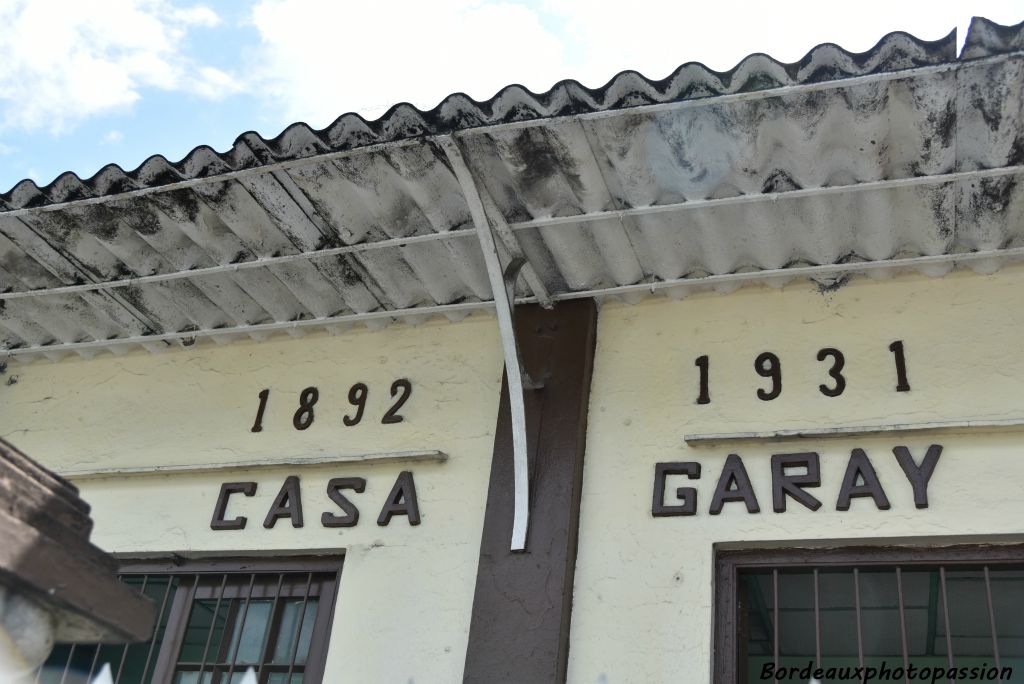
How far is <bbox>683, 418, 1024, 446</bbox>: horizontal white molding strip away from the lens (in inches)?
182

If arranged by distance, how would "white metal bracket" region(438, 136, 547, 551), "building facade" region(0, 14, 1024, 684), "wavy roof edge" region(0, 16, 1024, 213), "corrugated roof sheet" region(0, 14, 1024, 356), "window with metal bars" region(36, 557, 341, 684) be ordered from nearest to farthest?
"wavy roof edge" region(0, 16, 1024, 213) < "corrugated roof sheet" region(0, 14, 1024, 356) < "building facade" region(0, 14, 1024, 684) < "white metal bracket" region(438, 136, 547, 551) < "window with metal bars" region(36, 557, 341, 684)

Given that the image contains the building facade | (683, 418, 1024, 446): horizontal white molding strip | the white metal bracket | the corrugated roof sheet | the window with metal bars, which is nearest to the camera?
the corrugated roof sheet

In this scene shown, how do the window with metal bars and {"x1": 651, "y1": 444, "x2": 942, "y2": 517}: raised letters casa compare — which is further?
the window with metal bars

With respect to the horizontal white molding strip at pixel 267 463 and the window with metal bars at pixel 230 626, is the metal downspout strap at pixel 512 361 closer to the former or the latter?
the horizontal white molding strip at pixel 267 463

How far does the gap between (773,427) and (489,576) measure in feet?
4.74

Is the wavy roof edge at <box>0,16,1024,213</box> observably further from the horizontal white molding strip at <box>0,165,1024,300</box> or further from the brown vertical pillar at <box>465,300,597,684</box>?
the brown vertical pillar at <box>465,300,597,684</box>

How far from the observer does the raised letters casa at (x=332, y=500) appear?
5312 millimetres

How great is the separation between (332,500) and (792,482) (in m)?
2.23

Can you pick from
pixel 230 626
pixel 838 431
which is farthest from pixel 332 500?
pixel 838 431

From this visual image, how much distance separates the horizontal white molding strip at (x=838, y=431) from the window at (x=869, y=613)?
0.50 metres

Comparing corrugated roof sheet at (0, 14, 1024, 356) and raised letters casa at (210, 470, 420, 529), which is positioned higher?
corrugated roof sheet at (0, 14, 1024, 356)

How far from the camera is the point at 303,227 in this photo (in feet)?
17.1

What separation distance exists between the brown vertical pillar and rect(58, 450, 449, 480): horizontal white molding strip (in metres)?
0.40

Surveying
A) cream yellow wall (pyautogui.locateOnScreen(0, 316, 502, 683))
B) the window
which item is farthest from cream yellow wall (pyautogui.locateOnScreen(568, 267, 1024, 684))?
cream yellow wall (pyautogui.locateOnScreen(0, 316, 502, 683))
